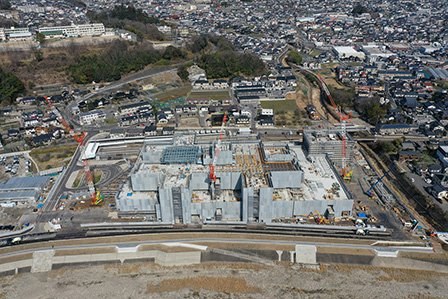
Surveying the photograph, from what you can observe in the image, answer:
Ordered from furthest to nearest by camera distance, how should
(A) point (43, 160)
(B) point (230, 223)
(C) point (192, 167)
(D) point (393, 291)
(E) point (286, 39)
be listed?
(E) point (286, 39), (A) point (43, 160), (C) point (192, 167), (B) point (230, 223), (D) point (393, 291)

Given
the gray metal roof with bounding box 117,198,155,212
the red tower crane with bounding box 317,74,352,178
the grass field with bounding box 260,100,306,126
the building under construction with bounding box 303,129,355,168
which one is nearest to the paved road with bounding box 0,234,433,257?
the gray metal roof with bounding box 117,198,155,212

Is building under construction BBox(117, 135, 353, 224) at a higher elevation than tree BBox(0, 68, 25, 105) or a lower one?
lower

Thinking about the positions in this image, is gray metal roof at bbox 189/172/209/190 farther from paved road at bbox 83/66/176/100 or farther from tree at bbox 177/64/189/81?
tree at bbox 177/64/189/81

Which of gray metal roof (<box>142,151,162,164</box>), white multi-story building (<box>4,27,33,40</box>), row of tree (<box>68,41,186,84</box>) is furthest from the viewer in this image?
white multi-story building (<box>4,27,33,40</box>)

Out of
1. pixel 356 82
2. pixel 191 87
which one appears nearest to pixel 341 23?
pixel 356 82

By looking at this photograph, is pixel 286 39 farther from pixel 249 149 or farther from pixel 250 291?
pixel 250 291

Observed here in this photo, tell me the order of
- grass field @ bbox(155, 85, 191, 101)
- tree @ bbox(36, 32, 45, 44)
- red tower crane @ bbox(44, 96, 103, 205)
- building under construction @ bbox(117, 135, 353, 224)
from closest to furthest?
building under construction @ bbox(117, 135, 353, 224) < red tower crane @ bbox(44, 96, 103, 205) < grass field @ bbox(155, 85, 191, 101) < tree @ bbox(36, 32, 45, 44)
